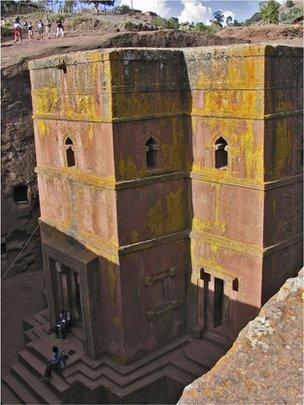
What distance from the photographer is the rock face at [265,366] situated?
9.67 ft

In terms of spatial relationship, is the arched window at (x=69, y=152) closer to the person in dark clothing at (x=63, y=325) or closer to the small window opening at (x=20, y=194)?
the person in dark clothing at (x=63, y=325)

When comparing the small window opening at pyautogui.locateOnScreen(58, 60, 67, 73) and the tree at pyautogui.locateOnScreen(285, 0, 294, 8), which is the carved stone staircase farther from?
the tree at pyautogui.locateOnScreen(285, 0, 294, 8)

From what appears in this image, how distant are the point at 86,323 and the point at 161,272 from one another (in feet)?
6.81

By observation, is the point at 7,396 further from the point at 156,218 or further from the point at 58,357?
the point at 156,218

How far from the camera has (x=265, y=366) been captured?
10.3 feet

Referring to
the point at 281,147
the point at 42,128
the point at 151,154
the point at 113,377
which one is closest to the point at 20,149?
the point at 42,128

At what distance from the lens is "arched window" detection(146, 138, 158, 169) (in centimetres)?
1045

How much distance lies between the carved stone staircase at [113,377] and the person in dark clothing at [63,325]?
0.31 m

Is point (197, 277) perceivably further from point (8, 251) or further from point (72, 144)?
point (8, 251)

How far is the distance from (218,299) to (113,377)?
113 inches

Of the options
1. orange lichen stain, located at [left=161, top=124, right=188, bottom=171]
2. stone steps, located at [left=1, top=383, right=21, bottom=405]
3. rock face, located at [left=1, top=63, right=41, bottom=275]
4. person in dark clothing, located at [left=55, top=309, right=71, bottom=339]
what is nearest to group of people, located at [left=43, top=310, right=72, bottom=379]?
person in dark clothing, located at [left=55, top=309, right=71, bottom=339]

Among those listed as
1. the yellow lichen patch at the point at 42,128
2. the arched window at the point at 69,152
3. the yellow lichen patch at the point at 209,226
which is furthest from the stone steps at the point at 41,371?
the yellow lichen patch at the point at 42,128

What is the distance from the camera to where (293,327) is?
3.32 meters

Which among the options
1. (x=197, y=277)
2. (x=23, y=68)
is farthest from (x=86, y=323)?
(x=23, y=68)
